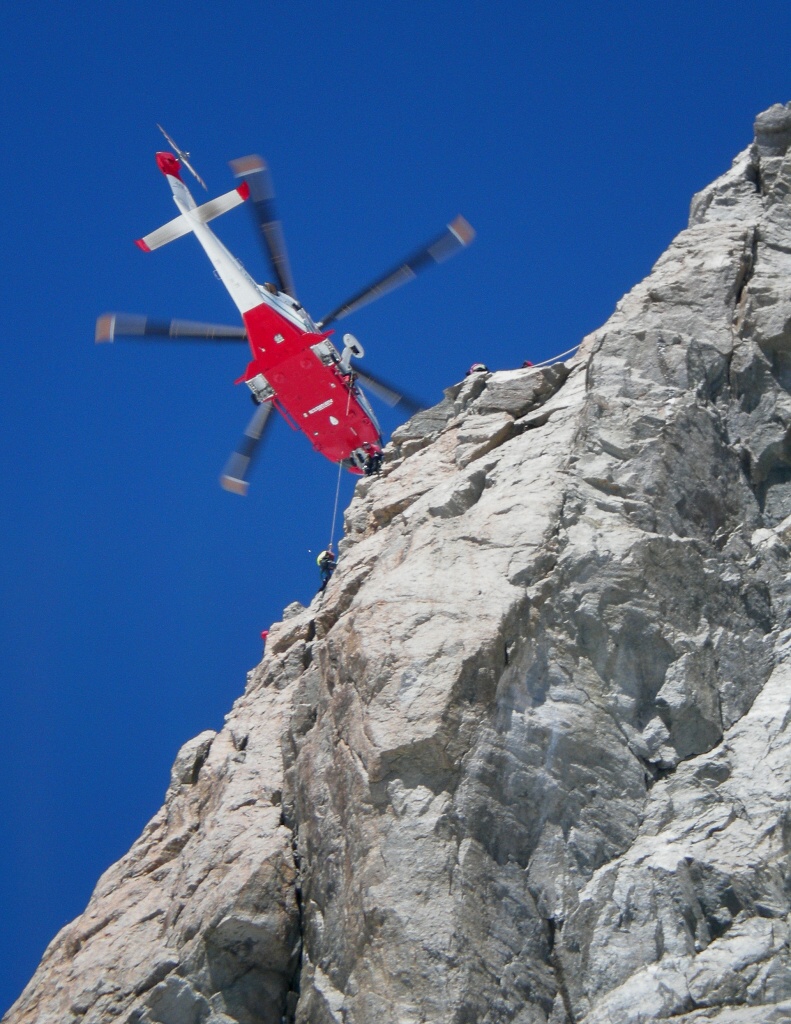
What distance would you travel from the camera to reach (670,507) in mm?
14922

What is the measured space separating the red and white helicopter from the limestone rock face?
34.8ft

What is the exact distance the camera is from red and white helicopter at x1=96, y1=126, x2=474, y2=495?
1062 inches

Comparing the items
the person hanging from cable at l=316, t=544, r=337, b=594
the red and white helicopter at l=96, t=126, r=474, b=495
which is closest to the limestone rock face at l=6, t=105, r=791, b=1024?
the person hanging from cable at l=316, t=544, r=337, b=594

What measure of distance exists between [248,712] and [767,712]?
9.08m

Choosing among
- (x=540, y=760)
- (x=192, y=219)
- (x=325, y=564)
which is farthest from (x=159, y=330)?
(x=540, y=760)

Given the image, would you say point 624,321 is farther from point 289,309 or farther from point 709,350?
point 289,309

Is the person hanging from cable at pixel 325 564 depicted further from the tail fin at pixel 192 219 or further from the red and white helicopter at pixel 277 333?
the tail fin at pixel 192 219

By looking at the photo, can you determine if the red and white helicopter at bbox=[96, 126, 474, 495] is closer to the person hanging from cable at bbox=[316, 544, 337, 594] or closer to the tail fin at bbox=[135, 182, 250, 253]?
the tail fin at bbox=[135, 182, 250, 253]

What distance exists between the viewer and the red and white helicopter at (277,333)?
27.0 meters

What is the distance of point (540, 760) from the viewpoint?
12.8 m

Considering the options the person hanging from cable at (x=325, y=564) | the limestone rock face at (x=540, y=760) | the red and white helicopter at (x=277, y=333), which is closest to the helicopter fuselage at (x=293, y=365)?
the red and white helicopter at (x=277, y=333)

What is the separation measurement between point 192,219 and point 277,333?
3.44m

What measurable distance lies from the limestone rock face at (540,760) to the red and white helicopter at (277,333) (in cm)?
1060

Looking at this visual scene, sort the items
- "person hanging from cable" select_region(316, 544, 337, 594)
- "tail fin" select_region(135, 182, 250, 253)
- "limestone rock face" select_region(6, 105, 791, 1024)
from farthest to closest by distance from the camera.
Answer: "tail fin" select_region(135, 182, 250, 253), "person hanging from cable" select_region(316, 544, 337, 594), "limestone rock face" select_region(6, 105, 791, 1024)
